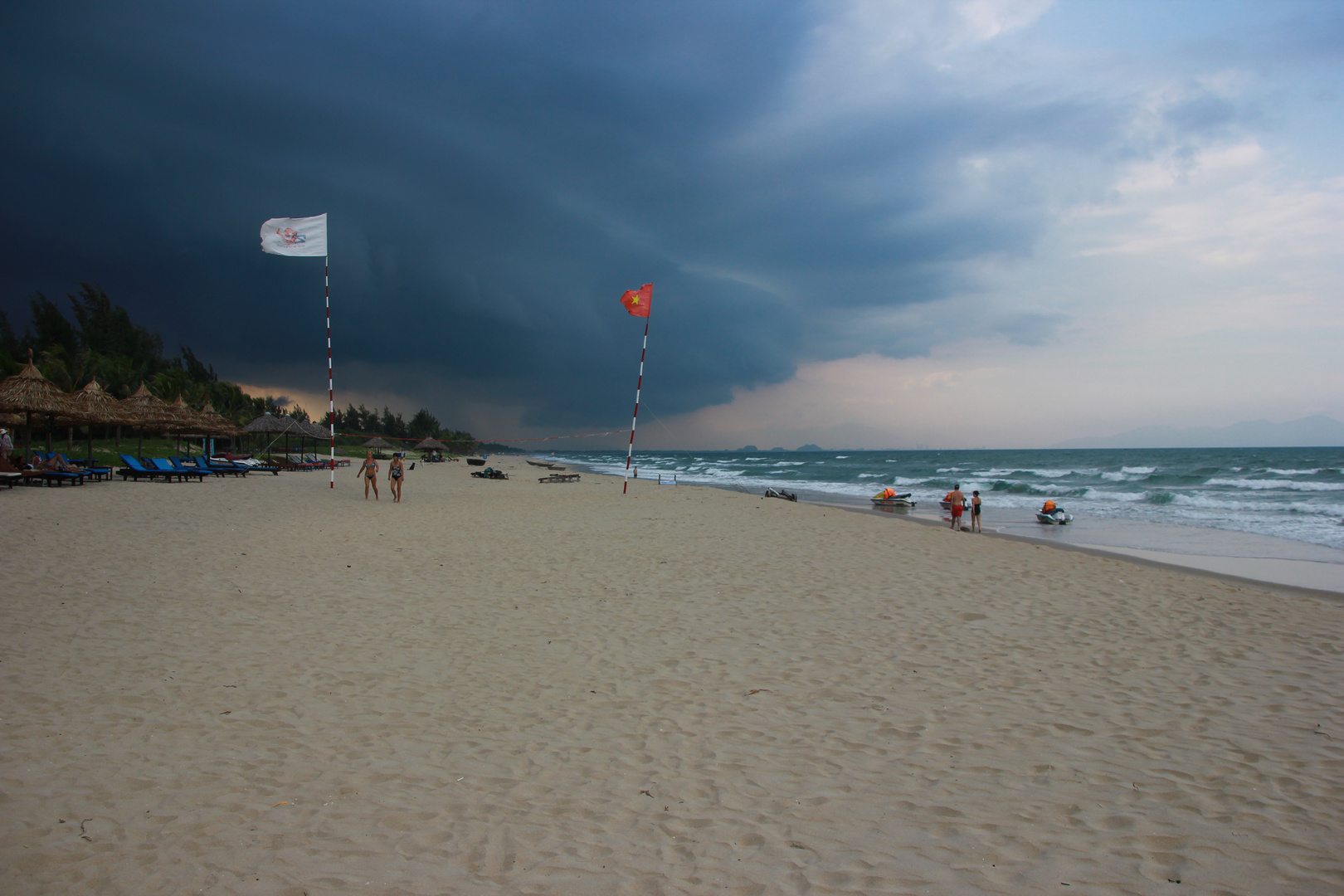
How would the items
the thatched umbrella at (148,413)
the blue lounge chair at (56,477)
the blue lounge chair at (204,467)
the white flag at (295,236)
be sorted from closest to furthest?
the white flag at (295,236) < the blue lounge chair at (56,477) < the blue lounge chair at (204,467) < the thatched umbrella at (148,413)

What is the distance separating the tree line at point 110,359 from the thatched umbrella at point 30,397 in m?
17.4

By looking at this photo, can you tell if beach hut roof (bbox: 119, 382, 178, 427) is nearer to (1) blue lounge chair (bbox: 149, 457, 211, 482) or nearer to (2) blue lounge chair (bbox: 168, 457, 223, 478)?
(2) blue lounge chair (bbox: 168, 457, 223, 478)

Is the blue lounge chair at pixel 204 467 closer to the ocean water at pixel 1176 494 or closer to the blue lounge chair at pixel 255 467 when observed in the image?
the blue lounge chair at pixel 255 467

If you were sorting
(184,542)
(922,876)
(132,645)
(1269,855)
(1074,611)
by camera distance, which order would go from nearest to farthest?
(922,876) → (1269,855) → (132,645) → (1074,611) → (184,542)

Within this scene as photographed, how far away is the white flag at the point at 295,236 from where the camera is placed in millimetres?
14469

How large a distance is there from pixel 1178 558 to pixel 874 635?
8955 millimetres

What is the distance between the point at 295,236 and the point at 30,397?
33.2ft

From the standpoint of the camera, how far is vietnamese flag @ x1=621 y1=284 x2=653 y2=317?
1723 cm

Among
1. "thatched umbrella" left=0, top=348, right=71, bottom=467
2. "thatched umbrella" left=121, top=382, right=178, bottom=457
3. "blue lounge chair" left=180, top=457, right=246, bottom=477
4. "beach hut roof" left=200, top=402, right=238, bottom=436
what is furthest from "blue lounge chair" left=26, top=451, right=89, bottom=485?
"beach hut roof" left=200, top=402, right=238, bottom=436

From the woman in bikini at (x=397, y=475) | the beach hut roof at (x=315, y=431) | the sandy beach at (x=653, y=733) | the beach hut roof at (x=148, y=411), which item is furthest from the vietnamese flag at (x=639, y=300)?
the beach hut roof at (x=315, y=431)

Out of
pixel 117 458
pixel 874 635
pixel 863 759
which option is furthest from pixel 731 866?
pixel 117 458

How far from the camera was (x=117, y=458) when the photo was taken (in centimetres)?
2688

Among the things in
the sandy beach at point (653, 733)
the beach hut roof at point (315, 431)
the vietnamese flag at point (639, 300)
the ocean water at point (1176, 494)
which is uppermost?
the vietnamese flag at point (639, 300)

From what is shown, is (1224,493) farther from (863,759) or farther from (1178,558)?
(863,759)
